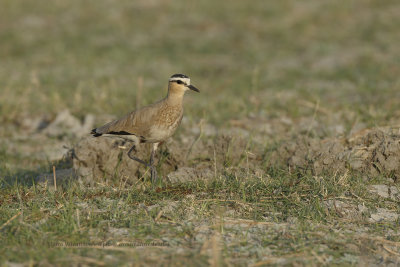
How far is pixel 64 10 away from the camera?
15.7 m

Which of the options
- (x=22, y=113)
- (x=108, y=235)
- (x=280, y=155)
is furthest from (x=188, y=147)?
(x=22, y=113)

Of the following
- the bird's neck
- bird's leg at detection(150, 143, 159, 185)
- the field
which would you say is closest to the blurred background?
the field

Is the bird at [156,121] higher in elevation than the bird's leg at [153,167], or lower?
higher

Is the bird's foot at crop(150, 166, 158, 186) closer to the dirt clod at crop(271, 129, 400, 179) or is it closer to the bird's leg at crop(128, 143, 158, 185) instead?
the bird's leg at crop(128, 143, 158, 185)

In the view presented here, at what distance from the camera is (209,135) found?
698 cm

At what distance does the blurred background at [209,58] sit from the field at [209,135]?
53 mm

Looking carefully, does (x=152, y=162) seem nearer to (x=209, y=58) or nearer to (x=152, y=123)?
(x=152, y=123)

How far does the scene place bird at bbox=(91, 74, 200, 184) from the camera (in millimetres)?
4941

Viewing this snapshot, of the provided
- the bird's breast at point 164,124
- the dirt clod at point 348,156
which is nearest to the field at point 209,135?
the dirt clod at point 348,156

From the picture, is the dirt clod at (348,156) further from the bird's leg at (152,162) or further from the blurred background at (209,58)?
the blurred background at (209,58)

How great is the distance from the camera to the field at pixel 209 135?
12.0 feet

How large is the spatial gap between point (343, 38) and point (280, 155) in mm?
8194

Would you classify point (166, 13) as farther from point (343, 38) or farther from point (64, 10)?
point (343, 38)

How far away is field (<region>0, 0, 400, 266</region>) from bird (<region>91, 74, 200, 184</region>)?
1.38 feet
